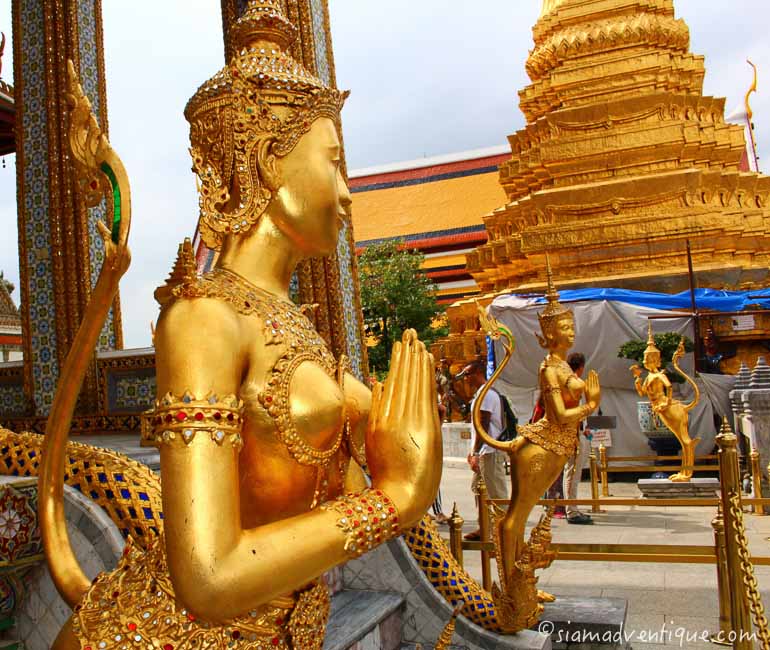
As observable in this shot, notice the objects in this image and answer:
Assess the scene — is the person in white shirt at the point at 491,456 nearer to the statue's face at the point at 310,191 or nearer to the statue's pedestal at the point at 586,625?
the statue's pedestal at the point at 586,625

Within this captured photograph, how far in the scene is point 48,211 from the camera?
194 inches

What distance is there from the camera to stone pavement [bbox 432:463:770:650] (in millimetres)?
3996

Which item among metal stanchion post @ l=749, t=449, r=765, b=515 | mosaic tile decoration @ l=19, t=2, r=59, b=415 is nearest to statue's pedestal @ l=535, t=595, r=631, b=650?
mosaic tile decoration @ l=19, t=2, r=59, b=415

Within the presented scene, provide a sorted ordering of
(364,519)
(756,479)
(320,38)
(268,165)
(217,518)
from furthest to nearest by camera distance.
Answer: (756,479) < (320,38) < (268,165) < (364,519) < (217,518)

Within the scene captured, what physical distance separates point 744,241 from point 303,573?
15.2 meters

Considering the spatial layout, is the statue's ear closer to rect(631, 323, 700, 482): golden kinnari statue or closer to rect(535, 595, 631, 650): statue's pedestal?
rect(535, 595, 631, 650): statue's pedestal

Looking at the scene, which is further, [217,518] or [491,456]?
[491,456]

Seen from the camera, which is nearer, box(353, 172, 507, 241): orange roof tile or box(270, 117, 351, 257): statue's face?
box(270, 117, 351, 257): statue's face

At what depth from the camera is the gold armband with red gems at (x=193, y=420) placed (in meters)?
1.35

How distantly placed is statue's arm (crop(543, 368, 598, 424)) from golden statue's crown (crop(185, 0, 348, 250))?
216cm

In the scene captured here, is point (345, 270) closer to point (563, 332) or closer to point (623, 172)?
point (563, 332)

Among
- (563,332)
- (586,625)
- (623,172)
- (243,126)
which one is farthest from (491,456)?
(623,172)

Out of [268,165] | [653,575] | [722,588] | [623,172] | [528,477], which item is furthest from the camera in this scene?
[623,172]

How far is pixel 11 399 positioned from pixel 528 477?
3610 mm
